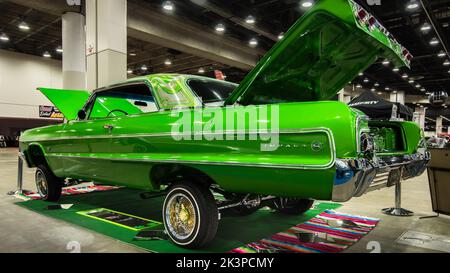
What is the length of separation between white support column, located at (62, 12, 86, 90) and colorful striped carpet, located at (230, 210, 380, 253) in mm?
9425

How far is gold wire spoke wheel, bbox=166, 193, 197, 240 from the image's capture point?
114 inches

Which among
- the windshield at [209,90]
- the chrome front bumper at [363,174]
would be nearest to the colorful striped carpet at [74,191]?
the windshield at [209,90]

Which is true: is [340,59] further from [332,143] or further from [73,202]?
[73,202]

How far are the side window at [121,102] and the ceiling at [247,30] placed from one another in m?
5.80

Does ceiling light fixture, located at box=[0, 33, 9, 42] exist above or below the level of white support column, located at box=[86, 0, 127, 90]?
above

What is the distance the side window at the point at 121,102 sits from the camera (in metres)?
4.32

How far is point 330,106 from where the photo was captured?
6.99ft

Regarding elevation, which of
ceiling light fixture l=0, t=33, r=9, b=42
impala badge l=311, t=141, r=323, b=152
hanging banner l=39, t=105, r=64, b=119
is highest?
ceiling light fixture l=0, t=33, r=9, b=42

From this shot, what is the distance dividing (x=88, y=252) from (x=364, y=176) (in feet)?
7.53

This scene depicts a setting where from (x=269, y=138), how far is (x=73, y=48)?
10.3m

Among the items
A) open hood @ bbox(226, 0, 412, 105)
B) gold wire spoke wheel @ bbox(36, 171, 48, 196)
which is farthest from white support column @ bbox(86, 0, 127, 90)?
open hood @ bbox(226, 0, 412, 105)

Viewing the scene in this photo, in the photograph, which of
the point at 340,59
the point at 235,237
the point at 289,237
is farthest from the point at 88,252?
the point at 340,59

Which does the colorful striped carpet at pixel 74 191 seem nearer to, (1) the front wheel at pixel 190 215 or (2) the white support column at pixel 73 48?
(1) the front wheel at pixel 190 215

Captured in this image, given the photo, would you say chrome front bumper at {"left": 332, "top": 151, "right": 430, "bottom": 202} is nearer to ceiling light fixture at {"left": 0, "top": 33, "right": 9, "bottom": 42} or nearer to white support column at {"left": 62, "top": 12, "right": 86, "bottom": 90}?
white support column at {"left": 62, "top": 12, "right": 86, "bottom": 90}
